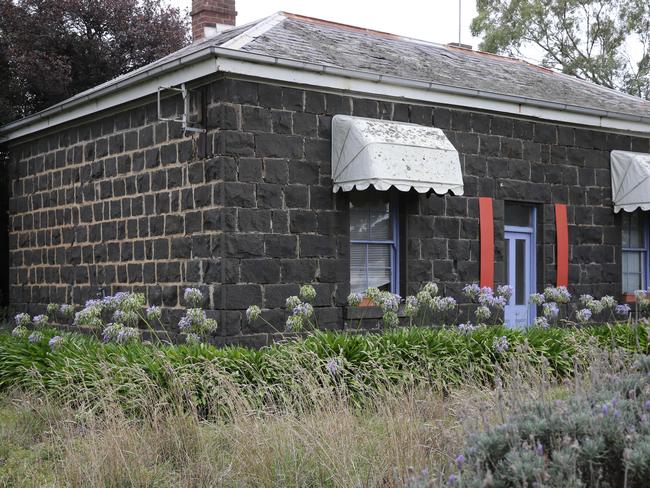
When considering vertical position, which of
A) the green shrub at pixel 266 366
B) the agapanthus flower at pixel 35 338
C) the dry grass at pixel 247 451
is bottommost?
the dry grass at pixel 247 451

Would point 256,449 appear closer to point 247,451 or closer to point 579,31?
point 247,451

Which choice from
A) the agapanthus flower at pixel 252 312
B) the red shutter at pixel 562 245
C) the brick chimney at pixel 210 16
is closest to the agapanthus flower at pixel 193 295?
the agapanthus flower at pixel 252 312

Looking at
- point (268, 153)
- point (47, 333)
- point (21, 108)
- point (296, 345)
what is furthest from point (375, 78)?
point (21, 108)

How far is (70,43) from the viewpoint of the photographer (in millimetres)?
18438

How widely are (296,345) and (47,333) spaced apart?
399 cm

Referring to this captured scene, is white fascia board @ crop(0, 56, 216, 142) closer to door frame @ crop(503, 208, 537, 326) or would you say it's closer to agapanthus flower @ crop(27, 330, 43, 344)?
agapanthus flower @ crop(27, 330, 43, 344)

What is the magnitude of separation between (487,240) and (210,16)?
6.21m

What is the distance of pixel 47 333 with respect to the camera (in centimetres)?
1132

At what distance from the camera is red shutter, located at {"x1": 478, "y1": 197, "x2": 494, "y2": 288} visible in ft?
42.4

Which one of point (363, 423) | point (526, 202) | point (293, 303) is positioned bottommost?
point (363, 423)

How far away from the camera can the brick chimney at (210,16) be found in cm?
1521

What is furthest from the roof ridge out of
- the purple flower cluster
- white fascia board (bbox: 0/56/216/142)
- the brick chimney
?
the purple flower cluster

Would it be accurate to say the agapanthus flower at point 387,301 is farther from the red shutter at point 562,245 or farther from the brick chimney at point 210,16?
the brick chimney at point 210,16

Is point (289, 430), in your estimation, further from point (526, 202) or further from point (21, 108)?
point (21, 108)
